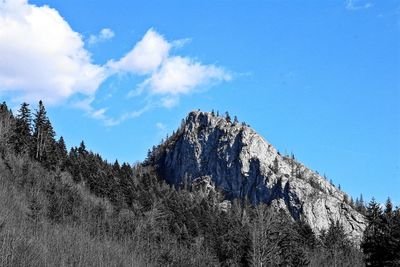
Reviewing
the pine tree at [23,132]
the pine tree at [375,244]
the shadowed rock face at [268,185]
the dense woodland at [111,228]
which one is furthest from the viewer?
the shadowed rock face at [268,185]

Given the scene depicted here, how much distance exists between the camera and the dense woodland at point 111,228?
73.3 ft

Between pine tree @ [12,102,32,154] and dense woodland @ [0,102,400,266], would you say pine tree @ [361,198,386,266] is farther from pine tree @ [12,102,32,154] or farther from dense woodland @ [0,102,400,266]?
pine tree @ [12,102,32,154]

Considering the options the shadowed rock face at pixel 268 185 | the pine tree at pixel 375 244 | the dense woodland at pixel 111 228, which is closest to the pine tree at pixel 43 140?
the dense woodland at pixel 111 228

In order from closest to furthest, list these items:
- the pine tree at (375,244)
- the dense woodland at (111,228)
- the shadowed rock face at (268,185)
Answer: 1. the dense woodland at (111,228)
2. the pine tree at (375,244)
3. the shadowed rock face at (268,185)

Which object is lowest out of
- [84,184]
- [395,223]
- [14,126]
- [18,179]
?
[395,223]

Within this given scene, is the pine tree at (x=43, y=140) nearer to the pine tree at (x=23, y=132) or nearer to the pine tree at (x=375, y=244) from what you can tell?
the pine tree at (x=23, y=132)

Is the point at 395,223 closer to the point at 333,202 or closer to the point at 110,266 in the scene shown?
the point at 110,266

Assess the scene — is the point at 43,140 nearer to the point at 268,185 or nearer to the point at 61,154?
the point at 61,154

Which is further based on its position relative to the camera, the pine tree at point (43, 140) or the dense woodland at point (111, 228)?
the pine tree at point (43, 140)

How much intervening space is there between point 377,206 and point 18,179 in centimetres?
4067

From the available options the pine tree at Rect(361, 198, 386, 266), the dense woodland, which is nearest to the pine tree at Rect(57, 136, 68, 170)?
the dense woodland

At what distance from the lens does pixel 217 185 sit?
650 ft

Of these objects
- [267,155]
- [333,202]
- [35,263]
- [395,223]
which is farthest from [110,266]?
[267,155]

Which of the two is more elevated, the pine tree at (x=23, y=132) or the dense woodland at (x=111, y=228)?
the pine tree at (x=23, y=132)
